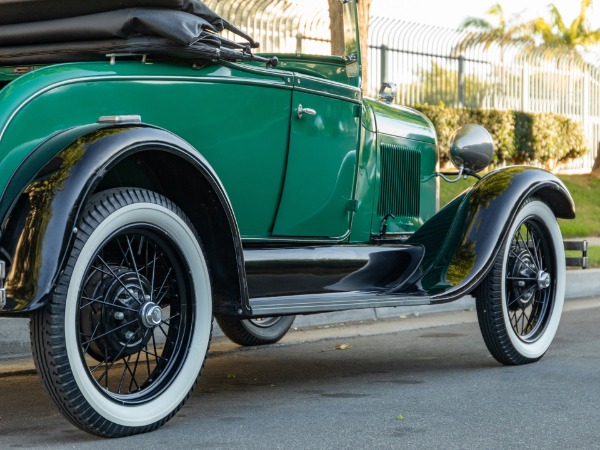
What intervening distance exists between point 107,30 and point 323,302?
4.81 ft

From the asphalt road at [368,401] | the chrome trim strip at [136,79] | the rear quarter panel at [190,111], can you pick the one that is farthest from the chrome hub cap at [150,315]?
the chrome trim strip at [136,79]

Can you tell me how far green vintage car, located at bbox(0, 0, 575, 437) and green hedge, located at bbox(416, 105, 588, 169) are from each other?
35.1 feet

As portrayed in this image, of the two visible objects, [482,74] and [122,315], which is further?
[482,74]

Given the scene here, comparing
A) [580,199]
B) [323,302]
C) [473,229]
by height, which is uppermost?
[473,229]

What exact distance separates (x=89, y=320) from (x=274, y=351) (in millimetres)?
2560

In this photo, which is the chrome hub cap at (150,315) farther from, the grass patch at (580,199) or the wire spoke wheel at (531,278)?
the grass patch at (580,199)

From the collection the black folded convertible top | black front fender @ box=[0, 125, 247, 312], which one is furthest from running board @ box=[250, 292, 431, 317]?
the black folded convertible top

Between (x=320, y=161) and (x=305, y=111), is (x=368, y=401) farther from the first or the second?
(x=305, y=111)

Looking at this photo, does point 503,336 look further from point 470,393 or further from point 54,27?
point 54,27

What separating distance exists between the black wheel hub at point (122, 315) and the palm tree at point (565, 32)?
109ft

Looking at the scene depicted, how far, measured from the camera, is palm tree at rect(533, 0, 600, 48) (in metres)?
35.8

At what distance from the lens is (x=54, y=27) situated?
445cm

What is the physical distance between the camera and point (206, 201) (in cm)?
419

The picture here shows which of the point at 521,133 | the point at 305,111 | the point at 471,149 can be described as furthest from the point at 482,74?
the point at 305,111
